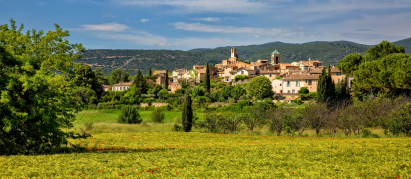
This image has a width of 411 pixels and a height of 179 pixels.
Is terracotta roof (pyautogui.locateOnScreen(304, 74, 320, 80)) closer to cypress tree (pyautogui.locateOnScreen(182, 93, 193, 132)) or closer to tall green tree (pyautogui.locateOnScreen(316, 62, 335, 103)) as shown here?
tall green tree (pyautogui.locateOnScreen(316, 62, 335, 103))

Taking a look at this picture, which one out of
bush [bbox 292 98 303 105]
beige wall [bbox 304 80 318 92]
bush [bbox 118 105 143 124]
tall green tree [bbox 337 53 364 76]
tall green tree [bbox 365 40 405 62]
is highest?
tall green tree [bbox 365 40 405 62]

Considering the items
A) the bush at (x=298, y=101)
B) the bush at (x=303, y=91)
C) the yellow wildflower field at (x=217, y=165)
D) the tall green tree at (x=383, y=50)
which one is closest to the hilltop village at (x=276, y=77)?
the bush at (x=303, y=91)

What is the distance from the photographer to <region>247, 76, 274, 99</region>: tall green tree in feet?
196

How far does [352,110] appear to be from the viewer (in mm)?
26000

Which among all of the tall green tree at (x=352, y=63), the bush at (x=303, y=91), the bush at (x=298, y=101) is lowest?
the bush at (x=298, y=101)

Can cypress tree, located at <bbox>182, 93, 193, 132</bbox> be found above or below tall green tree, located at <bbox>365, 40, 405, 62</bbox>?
below

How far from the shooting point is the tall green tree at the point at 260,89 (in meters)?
59.6

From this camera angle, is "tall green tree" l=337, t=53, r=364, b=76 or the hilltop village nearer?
"tall green tree" l=337, t=53, r=364, b=76

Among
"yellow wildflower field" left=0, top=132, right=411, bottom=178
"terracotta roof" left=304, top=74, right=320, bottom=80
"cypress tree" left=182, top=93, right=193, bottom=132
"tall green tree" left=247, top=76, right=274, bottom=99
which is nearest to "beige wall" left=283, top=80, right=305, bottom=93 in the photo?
"terracotta roof" left=304, top=74, right=320, bottom=80

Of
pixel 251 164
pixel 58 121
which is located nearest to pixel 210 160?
pixel 251 164

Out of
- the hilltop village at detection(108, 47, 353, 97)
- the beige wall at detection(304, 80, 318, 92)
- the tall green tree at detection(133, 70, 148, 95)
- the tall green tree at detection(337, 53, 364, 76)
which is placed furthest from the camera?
the tall green tree at detection(133, 70, 148, 95)

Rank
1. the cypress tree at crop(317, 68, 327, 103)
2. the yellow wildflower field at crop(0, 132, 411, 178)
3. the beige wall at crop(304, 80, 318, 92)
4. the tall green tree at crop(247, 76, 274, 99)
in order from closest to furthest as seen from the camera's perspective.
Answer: the yellow wildflower field at crop(0, 132, 411, 178)
the cypress tree at crop(317, 68, 327, 103)
the tall green tree at crop(247, 76, 274, 99)
the beige wall at crop(304, 80, 318, 92)

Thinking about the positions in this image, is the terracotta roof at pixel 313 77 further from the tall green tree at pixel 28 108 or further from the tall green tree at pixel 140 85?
the tall green tree at pixel 28 108

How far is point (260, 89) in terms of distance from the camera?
195ft
